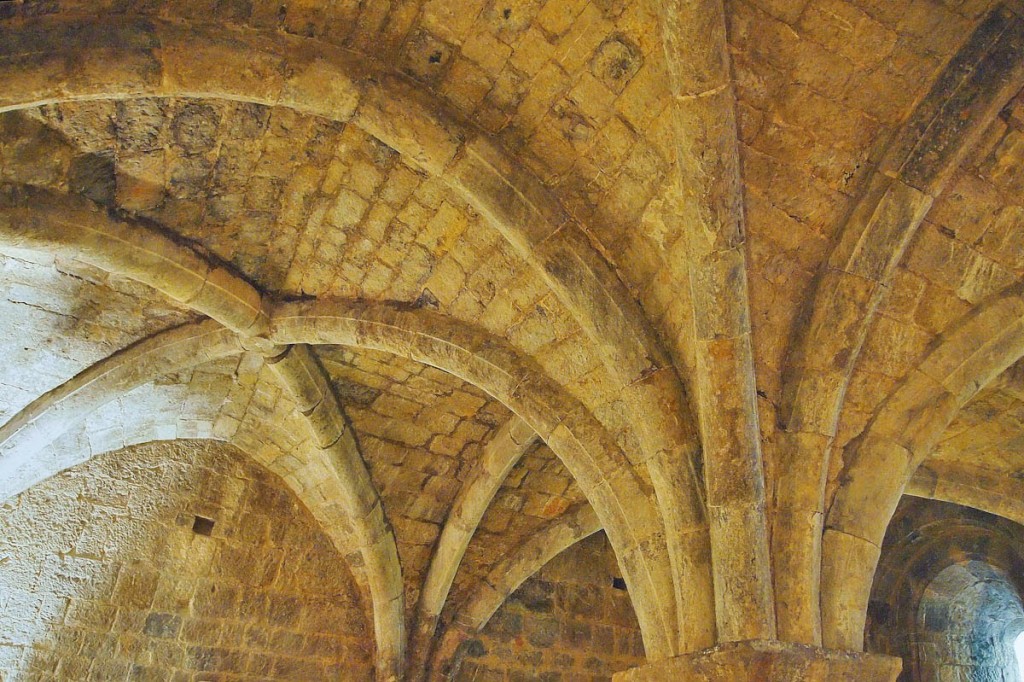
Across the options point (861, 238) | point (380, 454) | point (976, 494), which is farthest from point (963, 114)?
point (380, 454)

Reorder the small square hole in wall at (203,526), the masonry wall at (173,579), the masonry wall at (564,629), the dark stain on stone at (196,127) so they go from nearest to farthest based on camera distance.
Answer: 1. the dark stain on stone at (196,127)
2. the masonry wall at (173,579)
3. the small square hole in wall at (203,526)
4. the masonry wall at (564,629)

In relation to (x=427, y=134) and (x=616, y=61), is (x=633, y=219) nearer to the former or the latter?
(x=616, y=61)

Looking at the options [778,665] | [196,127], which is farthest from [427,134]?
[778,665]

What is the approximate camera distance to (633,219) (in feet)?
9.93

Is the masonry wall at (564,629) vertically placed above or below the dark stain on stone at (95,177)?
below

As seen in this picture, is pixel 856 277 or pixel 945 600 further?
pixel 945 600

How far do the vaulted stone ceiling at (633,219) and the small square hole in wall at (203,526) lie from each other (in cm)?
163

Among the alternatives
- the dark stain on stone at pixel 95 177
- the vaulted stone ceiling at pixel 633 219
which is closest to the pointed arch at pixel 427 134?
the vaulted stone ceiling at pixel 633 219

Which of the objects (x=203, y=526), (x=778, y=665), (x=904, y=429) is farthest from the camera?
(x=203, y=526)

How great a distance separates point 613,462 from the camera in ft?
10.6

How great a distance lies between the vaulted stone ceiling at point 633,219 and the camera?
103 inches

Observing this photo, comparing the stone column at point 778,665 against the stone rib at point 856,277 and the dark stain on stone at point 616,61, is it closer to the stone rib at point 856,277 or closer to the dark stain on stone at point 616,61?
the stone rib at point 856,277

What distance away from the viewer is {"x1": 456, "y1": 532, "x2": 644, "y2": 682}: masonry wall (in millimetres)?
5562

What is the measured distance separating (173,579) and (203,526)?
0.34 m
